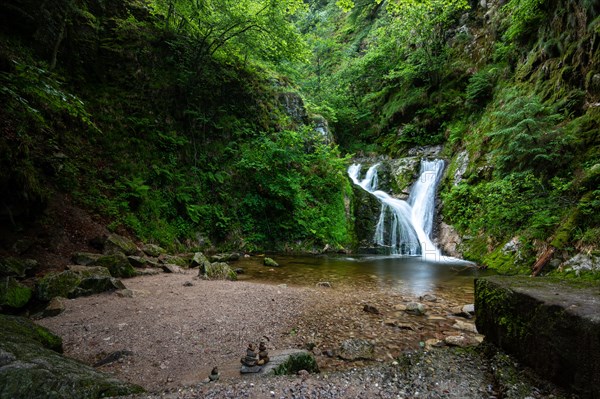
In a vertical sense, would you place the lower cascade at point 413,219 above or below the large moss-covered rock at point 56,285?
above

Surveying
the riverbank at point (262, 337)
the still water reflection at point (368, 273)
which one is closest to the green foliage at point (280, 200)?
the still water reflection at point (368, 273)

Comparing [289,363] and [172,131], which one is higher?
[172,131]

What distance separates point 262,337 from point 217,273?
3.31 metres

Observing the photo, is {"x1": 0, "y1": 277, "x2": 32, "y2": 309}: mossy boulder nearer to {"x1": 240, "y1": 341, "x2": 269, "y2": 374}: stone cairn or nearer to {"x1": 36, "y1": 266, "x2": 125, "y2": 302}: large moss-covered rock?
{"x1": 36, "y1": 266, "x2": 125, "y2": 302}: large moss-covered rock

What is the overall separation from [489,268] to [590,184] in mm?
3253

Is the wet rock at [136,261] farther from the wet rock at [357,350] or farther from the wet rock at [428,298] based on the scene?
the wet rock at [428,298]

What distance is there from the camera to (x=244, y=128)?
12.4m

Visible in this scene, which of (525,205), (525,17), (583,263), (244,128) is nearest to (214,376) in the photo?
(583,263)

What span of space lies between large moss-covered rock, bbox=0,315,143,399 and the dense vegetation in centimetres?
316

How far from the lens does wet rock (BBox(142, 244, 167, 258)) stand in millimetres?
7480

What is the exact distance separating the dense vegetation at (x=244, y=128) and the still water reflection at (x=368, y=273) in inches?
Answer: 60.3

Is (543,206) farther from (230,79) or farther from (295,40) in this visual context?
(230,79)

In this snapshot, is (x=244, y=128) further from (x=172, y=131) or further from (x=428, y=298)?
(x=428, y=298)

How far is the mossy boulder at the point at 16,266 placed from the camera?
422cm
